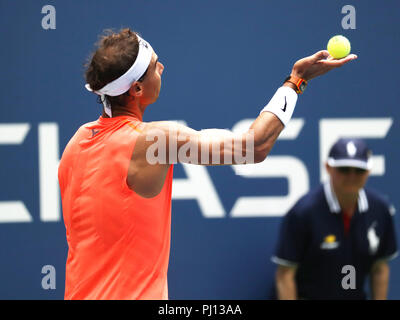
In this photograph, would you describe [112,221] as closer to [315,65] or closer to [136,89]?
[136,89]

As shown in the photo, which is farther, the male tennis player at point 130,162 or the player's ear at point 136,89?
the player's ear at point 136,89

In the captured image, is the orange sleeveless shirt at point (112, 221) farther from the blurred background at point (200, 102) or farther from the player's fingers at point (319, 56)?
the blurred background at point (200, 102)

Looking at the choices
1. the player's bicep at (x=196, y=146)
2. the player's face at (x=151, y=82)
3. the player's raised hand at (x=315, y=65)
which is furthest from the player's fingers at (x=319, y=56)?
the player's face at (x=151, y=82)

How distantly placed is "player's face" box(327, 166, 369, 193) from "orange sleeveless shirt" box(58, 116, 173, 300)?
1000mm

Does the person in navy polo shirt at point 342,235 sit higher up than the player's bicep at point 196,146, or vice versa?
the player's bicep at point 196,146

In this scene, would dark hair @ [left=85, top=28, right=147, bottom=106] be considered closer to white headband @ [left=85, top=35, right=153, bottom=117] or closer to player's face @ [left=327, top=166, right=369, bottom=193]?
white headband @ [left=85, top=35, right=153, bottom=117]

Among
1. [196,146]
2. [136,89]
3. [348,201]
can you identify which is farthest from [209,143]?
[348,201]

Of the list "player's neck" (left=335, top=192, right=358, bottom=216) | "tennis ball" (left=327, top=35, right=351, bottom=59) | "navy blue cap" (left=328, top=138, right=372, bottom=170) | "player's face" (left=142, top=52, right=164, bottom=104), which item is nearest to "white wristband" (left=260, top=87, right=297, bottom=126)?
"tennis ball" (left=327, top=35, right=351, bottom=59)

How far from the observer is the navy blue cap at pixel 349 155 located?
2805 mm

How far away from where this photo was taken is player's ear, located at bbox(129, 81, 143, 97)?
7.50ft

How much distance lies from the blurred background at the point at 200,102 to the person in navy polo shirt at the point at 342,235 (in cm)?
64

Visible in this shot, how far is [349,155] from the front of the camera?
2.81 m

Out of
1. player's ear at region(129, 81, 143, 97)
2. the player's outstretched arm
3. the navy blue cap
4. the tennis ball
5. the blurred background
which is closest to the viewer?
the player's outstretched arm

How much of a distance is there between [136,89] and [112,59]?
154 millimetres
